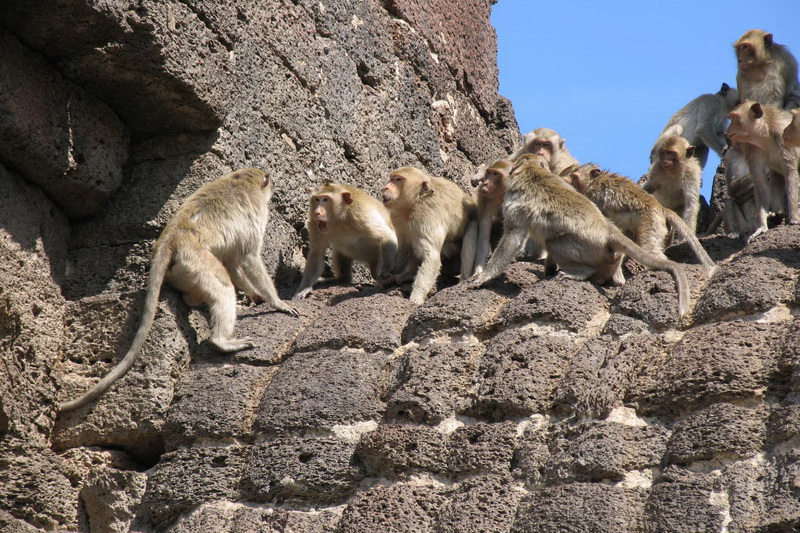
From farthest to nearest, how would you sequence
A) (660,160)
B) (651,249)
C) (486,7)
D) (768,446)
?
(486,7) < (660,160) < (651,249) < (768,446)

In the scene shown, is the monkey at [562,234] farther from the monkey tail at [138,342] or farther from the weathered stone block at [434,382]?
the monkey tail at [138,342]

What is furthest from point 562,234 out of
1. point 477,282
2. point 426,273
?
point 426,273

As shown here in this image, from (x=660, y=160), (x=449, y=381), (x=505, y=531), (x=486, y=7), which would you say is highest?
(x=486, y=7)

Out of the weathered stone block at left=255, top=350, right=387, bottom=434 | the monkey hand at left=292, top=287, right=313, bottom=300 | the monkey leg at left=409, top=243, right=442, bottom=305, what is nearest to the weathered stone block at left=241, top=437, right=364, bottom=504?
the weathered stone block at left=255, top=350, right=387, bottom=434

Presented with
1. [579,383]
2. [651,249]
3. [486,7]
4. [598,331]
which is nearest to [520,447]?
[579,383]

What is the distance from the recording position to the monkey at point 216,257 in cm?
673

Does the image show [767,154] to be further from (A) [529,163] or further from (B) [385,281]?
(B) [385,281]

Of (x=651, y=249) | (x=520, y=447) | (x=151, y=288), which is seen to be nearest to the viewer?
(x=520, y=447)

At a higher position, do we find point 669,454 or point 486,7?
point 486,7

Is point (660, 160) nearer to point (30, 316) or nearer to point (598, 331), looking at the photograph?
point (598, 331)

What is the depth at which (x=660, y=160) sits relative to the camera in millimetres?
8656

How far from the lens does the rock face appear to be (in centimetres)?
519

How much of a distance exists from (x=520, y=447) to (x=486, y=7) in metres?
7.60

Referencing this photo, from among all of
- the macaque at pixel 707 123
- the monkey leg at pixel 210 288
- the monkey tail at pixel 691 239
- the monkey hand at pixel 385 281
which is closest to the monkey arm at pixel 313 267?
the monkey hand at pixel 385 281
